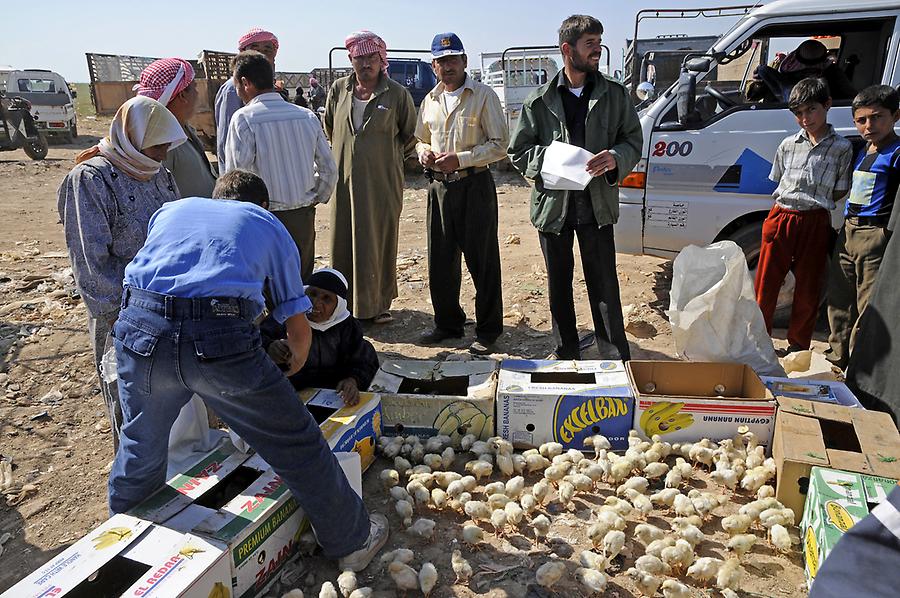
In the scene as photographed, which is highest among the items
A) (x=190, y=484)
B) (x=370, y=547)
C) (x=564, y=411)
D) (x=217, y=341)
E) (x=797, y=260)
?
(x=217, y=341)

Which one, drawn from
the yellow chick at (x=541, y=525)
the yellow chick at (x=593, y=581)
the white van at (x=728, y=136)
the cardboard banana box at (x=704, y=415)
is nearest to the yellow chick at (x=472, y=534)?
the yellow chick at (x=541, y=525)

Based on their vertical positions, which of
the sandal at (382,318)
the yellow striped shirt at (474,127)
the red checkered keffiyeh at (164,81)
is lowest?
the sandal at (382,318)

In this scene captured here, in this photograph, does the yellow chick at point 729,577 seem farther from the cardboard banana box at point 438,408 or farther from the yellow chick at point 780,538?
the cardboard banana box at point 438,408

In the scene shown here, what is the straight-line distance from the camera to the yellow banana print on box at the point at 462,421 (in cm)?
349

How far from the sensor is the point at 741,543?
2.65m

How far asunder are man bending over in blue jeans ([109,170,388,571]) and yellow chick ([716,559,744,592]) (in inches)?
58.7

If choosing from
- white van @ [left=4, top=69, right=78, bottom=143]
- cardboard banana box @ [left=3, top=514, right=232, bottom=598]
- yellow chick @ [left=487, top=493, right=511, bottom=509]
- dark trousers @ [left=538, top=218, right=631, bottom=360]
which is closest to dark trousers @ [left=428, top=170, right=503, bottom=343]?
dark trousers @ [left=538, top=218, right=631, bottom=360]

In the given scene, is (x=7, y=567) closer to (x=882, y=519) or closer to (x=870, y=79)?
(x=882, y=519)

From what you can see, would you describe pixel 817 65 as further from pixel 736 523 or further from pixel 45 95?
pixel 45 95

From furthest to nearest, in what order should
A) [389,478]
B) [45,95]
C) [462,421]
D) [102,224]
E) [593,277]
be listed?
[45,95] < [593,277] < [462,421] < [389,478] < [102,224]

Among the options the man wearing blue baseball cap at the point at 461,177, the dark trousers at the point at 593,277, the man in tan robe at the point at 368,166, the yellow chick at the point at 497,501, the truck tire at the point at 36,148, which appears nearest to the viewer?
the yellow chick at the point at 497,501

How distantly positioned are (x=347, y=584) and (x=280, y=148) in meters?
2.87

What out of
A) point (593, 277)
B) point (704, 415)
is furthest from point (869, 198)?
point (704, 415)

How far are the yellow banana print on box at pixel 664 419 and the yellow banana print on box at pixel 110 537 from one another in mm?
2467
